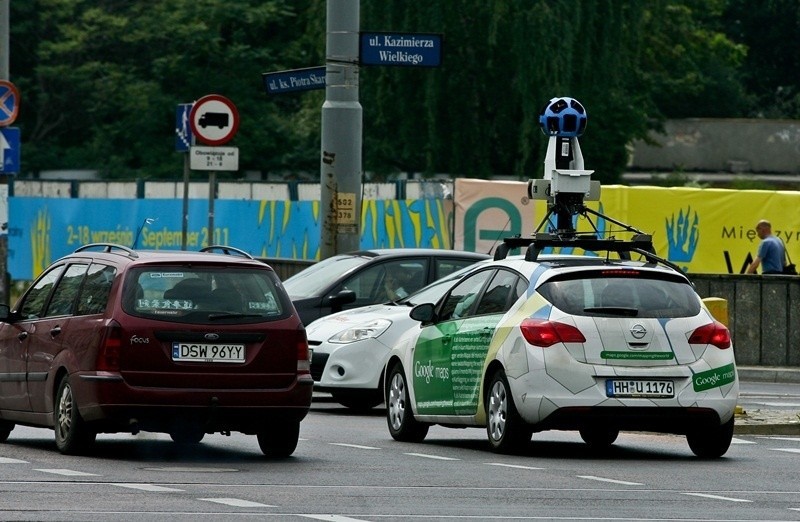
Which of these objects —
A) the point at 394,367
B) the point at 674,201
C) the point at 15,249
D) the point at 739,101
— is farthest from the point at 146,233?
the point at 739,101

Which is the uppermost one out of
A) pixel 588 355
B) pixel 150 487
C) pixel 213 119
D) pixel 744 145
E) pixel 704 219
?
pixel 744 145

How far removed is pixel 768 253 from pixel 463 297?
12.2 meters

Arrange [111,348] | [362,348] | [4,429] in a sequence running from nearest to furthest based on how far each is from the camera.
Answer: [111,348] < [4,429] < [362,348]

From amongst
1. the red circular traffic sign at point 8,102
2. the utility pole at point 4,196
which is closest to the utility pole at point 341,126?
the utility pole at point 4,196

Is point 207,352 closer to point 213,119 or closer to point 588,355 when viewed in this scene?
point 588,355

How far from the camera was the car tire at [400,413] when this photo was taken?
15211 millimetres

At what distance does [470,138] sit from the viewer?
49.9 metres

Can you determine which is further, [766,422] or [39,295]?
[766,422]

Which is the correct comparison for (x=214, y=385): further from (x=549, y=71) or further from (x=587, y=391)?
(x=549, y=71)

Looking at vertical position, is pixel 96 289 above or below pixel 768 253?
above

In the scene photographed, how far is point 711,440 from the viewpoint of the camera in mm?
13922

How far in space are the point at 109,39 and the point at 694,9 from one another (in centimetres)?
2279

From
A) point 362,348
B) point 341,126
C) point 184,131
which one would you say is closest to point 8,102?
point 184,131

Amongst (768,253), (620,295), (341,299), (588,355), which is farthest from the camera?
(768,253)
